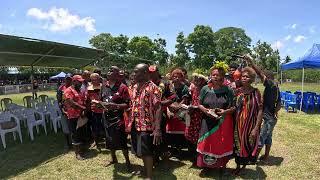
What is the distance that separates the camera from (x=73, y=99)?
7574 mm

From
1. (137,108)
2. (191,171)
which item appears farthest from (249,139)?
(137,108)

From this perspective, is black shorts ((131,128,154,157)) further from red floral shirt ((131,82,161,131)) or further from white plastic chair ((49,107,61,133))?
white plastic chair ((49,107,61,133))

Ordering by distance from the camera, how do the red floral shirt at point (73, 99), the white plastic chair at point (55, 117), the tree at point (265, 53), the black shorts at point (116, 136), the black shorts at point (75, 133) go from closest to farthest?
the black shorts at point (116, 136) → the red floral shirt at point (73, 99) → the black shorts at point (75, 133) → the white plastic chair at point (55, 117) → the tree at point (265, 53)

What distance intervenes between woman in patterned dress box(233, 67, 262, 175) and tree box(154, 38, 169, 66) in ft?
163

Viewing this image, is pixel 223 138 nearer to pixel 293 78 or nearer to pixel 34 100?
pixel 34 100

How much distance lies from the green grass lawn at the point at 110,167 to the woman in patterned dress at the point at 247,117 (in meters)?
0.61

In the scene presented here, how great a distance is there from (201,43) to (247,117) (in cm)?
5683

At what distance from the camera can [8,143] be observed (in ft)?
31.3

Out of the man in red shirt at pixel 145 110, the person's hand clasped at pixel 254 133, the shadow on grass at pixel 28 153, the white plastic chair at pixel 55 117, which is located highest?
the man in red shirt at pixel 145 110

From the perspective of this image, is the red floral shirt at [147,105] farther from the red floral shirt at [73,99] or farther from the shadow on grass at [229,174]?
the red floral shirt at [73,99]

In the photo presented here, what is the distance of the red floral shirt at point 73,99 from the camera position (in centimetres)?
754

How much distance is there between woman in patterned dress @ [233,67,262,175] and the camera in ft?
19.2

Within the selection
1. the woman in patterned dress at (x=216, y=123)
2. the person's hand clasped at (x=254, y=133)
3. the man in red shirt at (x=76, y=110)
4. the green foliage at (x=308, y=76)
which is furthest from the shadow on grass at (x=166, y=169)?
the green foliage at (x=308, y=76)

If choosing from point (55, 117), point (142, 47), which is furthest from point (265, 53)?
point (55, 117)
